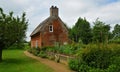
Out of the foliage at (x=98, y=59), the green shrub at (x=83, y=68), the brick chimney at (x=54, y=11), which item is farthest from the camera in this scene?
the brick chimney at (x=54, y=11)

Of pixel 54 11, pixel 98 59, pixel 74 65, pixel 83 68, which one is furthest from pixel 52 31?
pixel 98 59

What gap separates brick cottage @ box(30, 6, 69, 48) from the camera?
50406mm

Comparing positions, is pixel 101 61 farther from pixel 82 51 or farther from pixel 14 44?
pixel 14 44

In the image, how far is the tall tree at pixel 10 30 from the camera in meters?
30.7

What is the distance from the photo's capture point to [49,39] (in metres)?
51.0

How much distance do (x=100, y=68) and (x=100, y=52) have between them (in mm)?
1316

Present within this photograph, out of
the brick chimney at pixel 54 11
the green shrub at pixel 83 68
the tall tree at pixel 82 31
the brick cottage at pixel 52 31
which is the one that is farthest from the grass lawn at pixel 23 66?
the tall tree at pixel 82 31

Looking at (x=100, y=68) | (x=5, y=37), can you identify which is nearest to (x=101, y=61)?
(x=100, y=68)

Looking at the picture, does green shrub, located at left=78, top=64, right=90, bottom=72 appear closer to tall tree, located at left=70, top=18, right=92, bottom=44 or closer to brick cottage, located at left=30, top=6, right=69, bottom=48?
brick cottage, located at left=30, top=6, right=69, bottom=48

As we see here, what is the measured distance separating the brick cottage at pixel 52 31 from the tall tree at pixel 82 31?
16.1 metres

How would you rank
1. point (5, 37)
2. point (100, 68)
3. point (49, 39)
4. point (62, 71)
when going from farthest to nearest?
point (49, 39), point (5, 37), point (62, 71), point (100, 68)

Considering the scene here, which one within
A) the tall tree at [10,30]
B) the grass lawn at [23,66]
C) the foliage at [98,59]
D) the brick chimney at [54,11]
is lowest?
the grass lawn at [23,66]

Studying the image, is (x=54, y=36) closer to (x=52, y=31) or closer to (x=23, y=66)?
(x=52, y=31)

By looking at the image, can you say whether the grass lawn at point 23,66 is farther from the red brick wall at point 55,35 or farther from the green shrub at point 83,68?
the red brick wall at point 55,35
